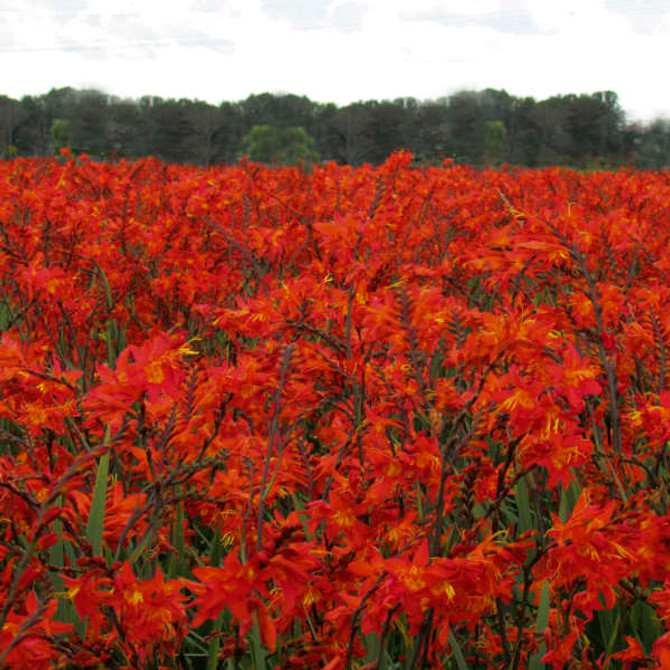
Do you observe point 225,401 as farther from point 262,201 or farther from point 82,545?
point 262,201

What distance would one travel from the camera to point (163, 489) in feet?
3.78

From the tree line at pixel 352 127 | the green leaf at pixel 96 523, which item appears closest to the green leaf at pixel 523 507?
the green leaf at pixel 96 523

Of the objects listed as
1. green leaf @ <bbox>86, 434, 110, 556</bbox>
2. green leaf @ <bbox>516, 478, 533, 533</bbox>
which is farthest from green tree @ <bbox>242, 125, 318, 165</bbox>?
green leaf @ <bbox>86, 434, 110, 556</bbox>

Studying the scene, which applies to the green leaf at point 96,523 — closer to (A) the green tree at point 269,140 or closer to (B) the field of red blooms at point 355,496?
(B) the field of red blooms at point 355,496

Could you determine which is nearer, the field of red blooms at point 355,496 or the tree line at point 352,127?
the field of red blooms at point 355,496

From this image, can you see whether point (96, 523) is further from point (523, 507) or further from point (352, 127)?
point (352, 127)

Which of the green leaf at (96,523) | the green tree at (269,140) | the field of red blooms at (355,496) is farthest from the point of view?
the green tree at (269,140)

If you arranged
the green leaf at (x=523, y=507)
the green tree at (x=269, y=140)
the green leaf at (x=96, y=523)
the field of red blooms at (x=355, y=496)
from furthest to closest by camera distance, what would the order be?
the green tree at (x=269, y=140)
the green leaf at (x=523, y=507)
the green leaf at (x=96, y=523)
the field of red blooms at (x=355, y=496)

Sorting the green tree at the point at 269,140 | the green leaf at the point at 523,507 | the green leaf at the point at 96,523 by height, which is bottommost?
the green leaf at the point at 523,507

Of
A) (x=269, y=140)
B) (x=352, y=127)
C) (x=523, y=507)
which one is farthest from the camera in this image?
(x=352, y=127)

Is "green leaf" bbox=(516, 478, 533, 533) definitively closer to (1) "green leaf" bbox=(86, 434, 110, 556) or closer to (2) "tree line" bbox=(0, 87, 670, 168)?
(1) "green leaf" bbox=(86, 434, 110, 556)

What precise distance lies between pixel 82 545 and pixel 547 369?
0.86m

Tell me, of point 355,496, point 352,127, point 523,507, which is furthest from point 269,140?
point 355,496

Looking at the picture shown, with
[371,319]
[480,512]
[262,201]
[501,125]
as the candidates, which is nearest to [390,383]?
[371,319]
